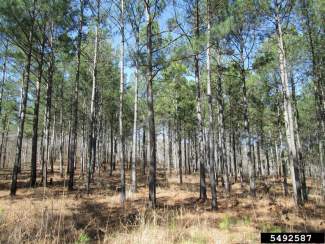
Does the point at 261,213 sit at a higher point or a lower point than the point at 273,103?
lower

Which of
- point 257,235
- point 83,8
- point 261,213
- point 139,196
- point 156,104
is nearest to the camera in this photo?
point 257,235

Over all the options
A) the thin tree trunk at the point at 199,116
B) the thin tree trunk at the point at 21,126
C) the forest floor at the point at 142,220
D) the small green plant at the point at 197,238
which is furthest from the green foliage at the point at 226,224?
the thin tree trunk at the point at 21,126

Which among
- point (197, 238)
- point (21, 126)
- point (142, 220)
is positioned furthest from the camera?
point (21, 126)

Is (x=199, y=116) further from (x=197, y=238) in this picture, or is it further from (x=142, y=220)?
(x=142, y=220)

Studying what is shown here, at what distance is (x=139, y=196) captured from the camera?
43.2 feet

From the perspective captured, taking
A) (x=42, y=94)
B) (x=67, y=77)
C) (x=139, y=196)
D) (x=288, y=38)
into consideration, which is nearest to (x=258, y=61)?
(x=288, y=38)

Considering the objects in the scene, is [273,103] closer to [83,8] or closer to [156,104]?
[156,104]

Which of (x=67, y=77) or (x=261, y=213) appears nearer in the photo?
(x=261, y=213)

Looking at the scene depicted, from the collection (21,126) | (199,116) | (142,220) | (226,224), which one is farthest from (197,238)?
(21,126)

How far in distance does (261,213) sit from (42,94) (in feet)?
69.6

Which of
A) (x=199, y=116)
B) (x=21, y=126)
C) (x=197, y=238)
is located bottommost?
(x=197, y=238)

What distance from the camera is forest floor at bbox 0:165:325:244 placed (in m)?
4.30

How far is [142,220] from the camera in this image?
437 centimetres

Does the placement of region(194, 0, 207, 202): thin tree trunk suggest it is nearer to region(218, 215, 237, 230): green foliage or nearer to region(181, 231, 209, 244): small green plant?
region(218, 215, 237, 230): green foliage
